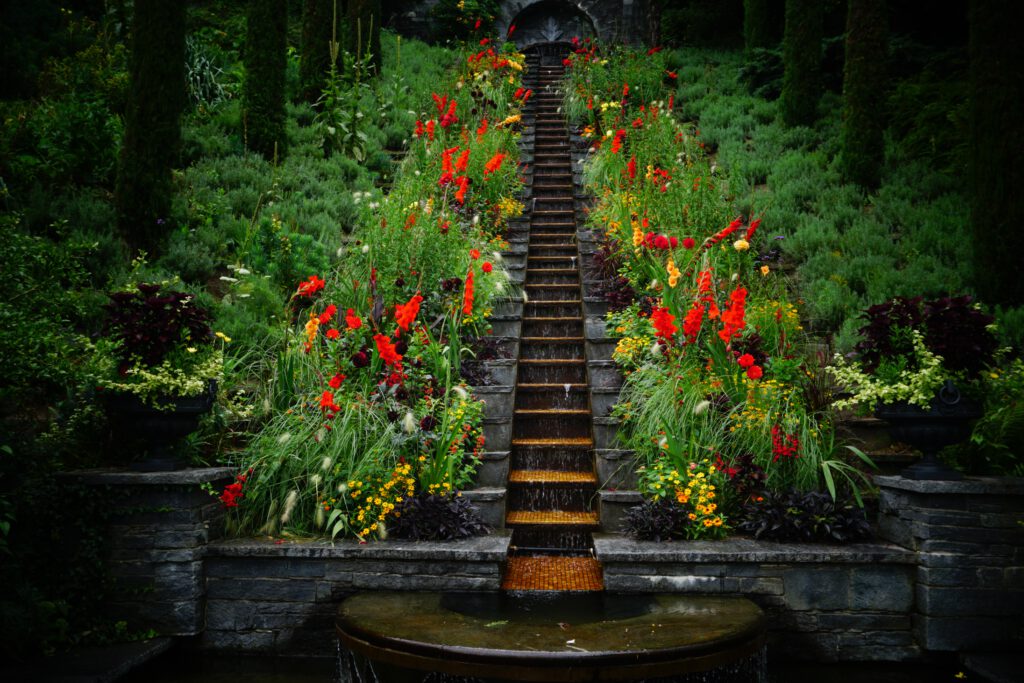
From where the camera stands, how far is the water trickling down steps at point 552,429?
15.4 feet

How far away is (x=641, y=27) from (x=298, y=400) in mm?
16615

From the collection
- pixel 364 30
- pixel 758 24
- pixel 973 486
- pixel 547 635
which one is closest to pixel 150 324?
pixel 547 635

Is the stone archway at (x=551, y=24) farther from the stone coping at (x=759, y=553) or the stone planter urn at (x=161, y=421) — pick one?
the stone coping at (x=759, y=553)

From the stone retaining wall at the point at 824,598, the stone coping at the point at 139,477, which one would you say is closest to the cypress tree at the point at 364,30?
the stone coping at the point at 139,477

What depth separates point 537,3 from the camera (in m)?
19.5

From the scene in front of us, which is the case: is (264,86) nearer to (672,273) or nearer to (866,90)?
(672,273)

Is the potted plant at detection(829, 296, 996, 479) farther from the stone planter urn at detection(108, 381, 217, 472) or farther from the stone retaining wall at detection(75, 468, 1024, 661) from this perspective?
the stone planter urn at detection(108, 381, 217, 472)

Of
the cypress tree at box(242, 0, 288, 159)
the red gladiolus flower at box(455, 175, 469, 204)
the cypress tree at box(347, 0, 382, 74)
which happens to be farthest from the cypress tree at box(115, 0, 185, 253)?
the cypress tree at box(347, 0, 382, 74)

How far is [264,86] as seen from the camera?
8.73 m

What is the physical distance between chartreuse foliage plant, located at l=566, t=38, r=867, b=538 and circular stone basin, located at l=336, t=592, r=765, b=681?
0.83 meters

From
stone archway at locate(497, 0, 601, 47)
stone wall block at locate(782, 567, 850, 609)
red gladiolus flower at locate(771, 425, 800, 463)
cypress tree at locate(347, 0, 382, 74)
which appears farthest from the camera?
stone archway at locate(497, 0, 601, 47)

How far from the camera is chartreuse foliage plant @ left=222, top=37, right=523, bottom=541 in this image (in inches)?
177

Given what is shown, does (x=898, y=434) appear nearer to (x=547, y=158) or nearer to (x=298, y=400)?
(x=298, y=400)

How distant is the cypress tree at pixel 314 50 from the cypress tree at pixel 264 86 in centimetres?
183
